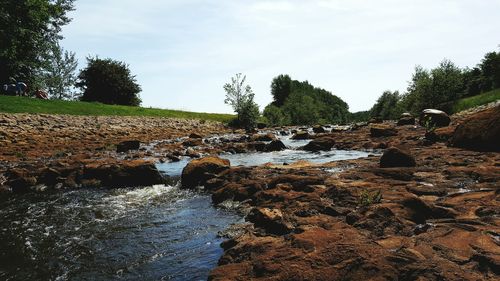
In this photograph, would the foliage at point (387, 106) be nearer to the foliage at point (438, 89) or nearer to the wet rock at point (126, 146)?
the foliage at point (438, 89)

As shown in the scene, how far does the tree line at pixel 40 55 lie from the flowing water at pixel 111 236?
2349 cm

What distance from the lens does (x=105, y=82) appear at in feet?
181

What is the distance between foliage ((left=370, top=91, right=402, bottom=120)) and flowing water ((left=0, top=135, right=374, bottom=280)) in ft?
266

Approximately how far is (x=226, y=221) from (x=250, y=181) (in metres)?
2.53

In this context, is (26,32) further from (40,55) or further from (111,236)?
(111,236)

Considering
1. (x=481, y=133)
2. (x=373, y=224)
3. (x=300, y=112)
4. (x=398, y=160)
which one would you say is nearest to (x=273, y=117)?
(x=300, y=112)

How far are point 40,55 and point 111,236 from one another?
117ft

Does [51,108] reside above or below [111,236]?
above

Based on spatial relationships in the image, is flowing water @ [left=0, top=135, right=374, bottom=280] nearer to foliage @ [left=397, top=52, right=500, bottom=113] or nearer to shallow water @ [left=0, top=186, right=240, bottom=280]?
shallow water @ [left=0, top=186, right=240, bottom=280]

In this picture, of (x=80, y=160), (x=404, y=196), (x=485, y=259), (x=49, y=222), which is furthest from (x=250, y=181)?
(x=80, y=160)

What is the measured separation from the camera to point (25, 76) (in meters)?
39.9

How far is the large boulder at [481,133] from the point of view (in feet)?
41.0

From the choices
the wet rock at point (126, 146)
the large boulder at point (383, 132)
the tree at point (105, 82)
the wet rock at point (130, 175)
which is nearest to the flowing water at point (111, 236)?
the wet rock at point (130, 175)

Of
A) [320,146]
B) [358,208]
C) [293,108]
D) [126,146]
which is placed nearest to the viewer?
[358,208]
